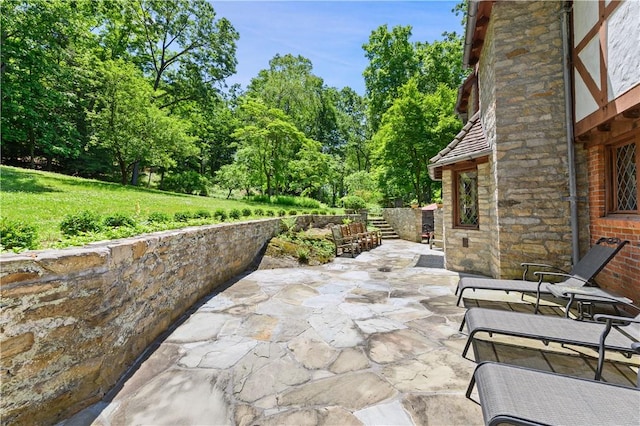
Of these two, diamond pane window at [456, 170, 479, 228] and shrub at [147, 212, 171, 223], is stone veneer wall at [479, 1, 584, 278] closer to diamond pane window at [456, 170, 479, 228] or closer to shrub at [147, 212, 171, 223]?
diamond pane window at [456, 170, 479, 228]

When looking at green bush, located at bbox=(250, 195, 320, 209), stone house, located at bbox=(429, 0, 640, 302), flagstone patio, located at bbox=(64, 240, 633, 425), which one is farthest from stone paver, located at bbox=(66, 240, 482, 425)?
green bush, located at bbox=(250, 195, 320, 209)

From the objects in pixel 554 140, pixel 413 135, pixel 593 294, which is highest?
pixel 413 135

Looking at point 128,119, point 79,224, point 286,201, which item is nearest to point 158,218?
point 79,224

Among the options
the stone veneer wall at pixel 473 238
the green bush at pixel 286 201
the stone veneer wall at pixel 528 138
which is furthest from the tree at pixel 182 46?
the stone veneer wall at pixel 528 138

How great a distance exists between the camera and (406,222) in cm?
1281

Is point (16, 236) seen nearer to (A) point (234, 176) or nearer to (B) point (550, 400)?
(B) point (550, 400)

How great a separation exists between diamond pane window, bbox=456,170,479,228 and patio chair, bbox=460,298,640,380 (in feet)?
11.9

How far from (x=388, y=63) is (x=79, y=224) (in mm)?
24310

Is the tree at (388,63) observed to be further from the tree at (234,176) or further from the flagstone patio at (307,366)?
the flagstone patio at (307,366)

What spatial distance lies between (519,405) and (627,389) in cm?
74

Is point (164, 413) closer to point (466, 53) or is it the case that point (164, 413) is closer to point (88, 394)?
point (88, 394)

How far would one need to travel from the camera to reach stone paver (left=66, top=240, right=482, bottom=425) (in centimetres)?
199

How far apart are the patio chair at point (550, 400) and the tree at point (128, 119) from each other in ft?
59.8

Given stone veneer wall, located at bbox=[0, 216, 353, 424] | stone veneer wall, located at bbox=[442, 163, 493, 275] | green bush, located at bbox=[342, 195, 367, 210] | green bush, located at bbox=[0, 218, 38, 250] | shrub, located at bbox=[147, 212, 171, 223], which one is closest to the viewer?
stone veneer wall, located at bbox=[0, 216, 353, 424]
